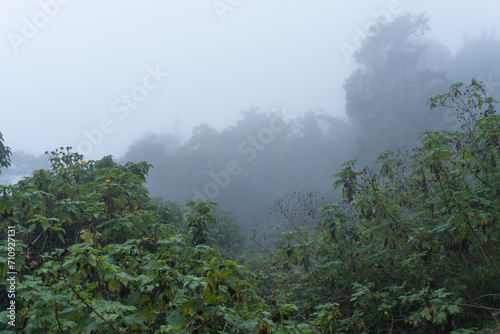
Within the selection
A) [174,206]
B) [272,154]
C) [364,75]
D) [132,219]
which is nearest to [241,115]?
[272,154]

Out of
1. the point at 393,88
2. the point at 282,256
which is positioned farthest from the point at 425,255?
the point at 393,88

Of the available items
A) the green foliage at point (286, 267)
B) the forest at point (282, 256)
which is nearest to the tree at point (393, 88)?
the forest at point (282, 256)

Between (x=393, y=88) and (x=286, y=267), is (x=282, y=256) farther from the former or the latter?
(x=393, y=88)

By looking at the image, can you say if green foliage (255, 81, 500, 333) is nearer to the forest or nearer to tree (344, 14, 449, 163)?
the forest

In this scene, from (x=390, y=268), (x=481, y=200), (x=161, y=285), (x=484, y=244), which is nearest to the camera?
(x=161, y=285)

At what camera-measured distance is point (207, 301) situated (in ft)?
8.21

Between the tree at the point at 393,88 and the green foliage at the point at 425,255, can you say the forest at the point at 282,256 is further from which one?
the tree at the point at 393,88

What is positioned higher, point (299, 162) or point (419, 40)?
point (419, 40)

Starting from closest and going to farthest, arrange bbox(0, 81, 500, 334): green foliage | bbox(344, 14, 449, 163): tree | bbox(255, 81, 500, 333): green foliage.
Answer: bbox(0, 81, 500, 334): green foliage < bbox(255, 81, 500, 333): green foliage < bbox(344, 14, 449, 163): tree

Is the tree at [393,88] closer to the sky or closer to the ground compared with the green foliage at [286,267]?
closer to the sky

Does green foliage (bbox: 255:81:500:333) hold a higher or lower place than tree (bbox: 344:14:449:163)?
lower

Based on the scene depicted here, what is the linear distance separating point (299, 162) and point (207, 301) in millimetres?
38438

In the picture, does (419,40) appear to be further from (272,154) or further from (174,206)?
(174,206)

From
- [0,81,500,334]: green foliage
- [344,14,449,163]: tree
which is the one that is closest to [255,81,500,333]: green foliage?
[0,81,500,334]: green foliage
